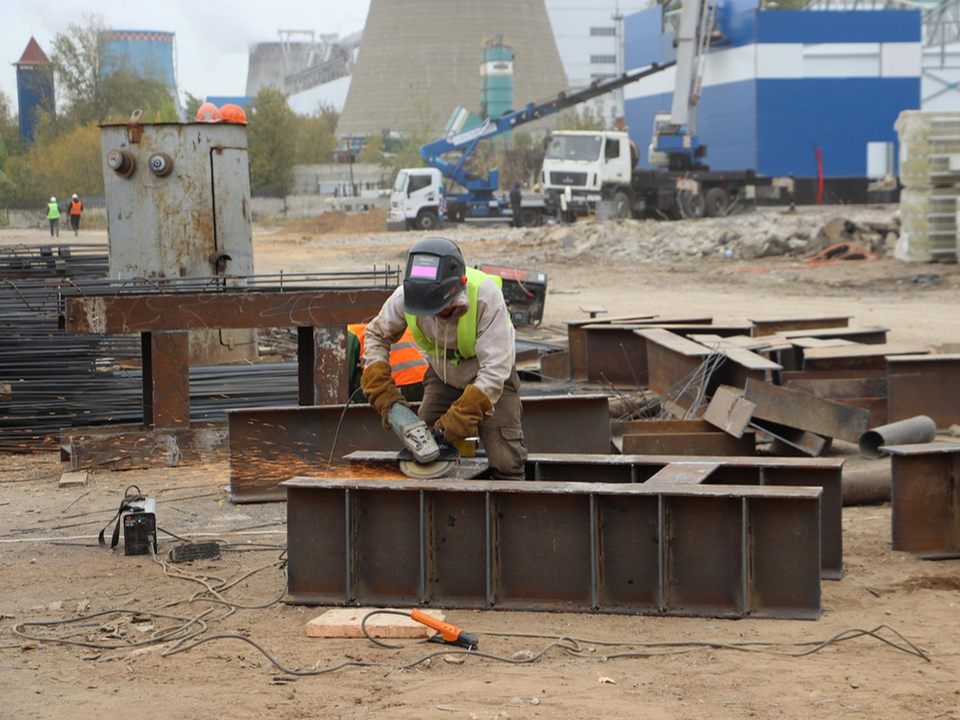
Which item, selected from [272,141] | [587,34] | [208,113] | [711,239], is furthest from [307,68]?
[208,113]

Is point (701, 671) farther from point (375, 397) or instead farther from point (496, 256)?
point (496, 256)

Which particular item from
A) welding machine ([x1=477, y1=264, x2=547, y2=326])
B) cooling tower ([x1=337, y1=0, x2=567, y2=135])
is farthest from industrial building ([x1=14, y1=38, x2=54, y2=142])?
welding machine ([x1=477, y1=264, x2=547, y2=326])

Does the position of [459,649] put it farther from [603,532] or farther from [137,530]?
[137,530]

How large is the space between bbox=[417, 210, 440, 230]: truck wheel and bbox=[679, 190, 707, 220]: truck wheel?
30.2ft

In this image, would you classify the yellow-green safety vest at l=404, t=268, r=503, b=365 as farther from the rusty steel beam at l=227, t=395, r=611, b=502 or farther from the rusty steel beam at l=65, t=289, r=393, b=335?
the rusty steel beam at l=65, t=289, r=393, b=335

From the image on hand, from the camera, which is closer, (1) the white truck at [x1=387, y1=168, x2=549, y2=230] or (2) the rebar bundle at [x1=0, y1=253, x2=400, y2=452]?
(2) the rebar bundle at [x1=0, y1=253, x2=400, y2=452]

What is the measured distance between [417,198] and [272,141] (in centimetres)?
2628

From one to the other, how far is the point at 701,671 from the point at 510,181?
165ft

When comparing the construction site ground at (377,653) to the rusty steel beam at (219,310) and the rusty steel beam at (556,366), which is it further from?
the rusty steel beam at (556,366)

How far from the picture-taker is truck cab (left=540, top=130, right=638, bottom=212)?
33062mm

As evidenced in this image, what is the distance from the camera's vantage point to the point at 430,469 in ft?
18.3

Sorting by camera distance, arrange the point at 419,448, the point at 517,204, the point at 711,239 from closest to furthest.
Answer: the point at 419,448, the point at 711,239, the point at 517,204

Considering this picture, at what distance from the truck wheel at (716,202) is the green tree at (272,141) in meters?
33.0

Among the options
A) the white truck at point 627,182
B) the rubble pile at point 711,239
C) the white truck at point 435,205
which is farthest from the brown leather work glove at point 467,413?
the white truck at point 435,205
